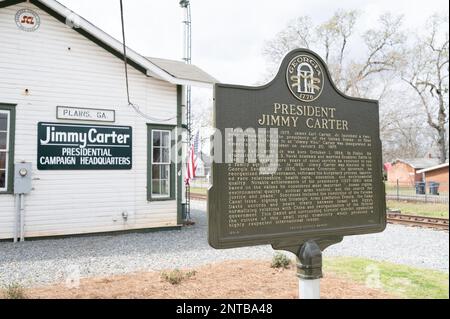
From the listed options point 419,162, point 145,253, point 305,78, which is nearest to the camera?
point 305,78

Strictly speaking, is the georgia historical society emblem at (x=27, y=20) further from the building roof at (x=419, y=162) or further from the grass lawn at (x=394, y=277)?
the building roof at (x=419, y=162)

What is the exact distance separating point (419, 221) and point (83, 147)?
1036cm

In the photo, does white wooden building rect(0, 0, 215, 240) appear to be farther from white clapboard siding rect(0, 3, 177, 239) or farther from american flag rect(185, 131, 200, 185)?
american flag rect(185, 131, 200, 185)

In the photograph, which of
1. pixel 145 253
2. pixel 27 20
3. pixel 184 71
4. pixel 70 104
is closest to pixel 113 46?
pixel 70 104

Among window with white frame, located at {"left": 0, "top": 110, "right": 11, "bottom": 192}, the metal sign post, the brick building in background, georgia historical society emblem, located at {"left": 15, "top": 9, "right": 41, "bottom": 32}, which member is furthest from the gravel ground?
the brick building in background

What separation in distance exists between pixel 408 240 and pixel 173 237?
5851 millimetres

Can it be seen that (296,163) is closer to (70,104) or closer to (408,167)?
(70,104)

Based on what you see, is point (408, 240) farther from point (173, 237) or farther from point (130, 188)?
point (130, 188)

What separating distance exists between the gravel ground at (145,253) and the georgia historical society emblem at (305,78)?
13.9 ft

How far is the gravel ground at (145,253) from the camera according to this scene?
6.45m

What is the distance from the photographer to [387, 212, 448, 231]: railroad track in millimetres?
11328

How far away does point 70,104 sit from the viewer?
941 cm

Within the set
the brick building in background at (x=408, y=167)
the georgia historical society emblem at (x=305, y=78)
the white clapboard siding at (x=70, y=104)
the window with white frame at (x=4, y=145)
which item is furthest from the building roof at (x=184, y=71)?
the brick building in background at (x=408, y=167)

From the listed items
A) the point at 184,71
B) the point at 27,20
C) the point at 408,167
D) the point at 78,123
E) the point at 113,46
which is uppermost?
the point at 27,20
